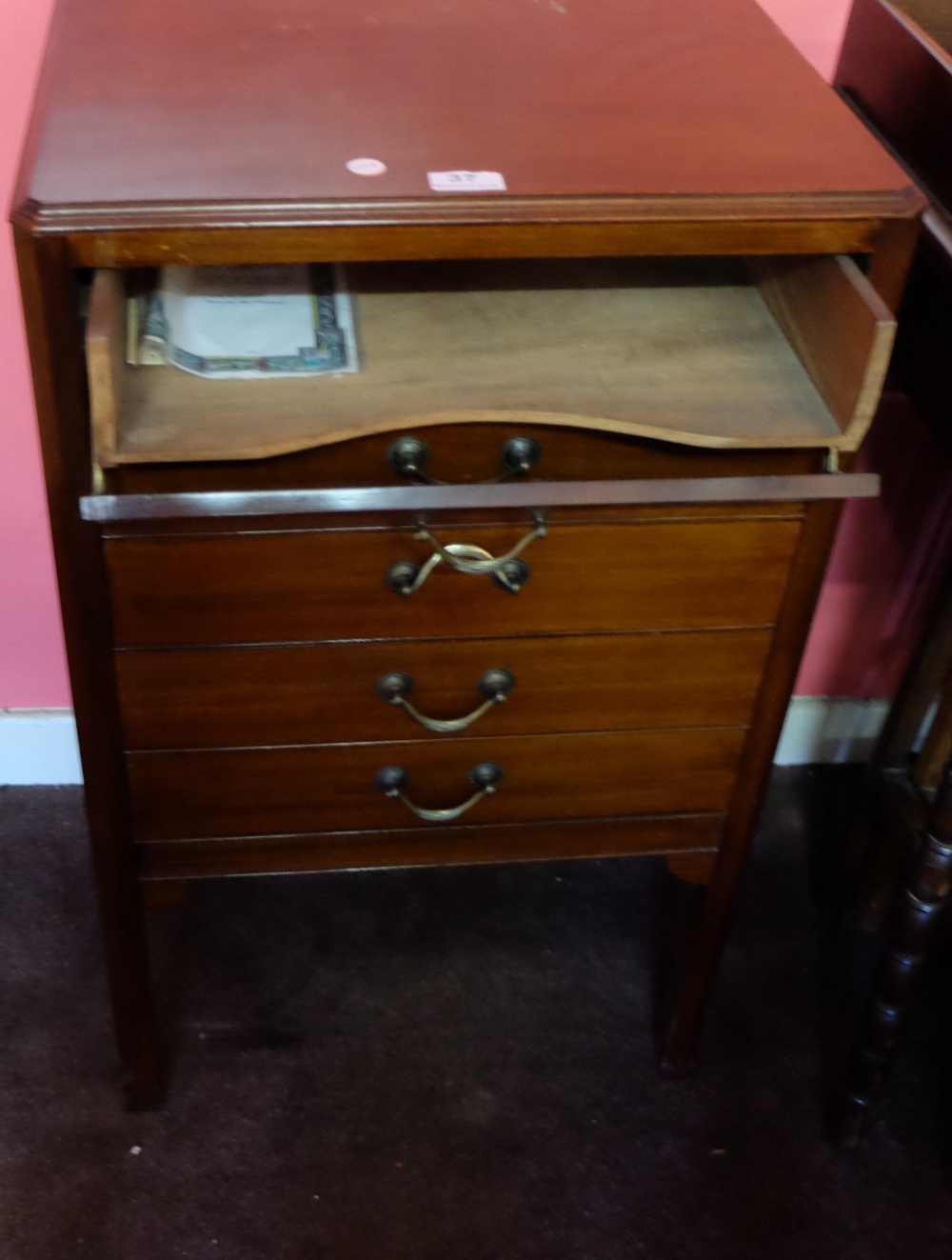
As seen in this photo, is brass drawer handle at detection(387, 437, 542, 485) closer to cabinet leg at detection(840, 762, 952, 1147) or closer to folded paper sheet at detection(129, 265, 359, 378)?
folded paper sheet at detection(129, 265, 359, 378)

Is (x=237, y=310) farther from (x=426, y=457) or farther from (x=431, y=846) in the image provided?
(x=431, y=846)

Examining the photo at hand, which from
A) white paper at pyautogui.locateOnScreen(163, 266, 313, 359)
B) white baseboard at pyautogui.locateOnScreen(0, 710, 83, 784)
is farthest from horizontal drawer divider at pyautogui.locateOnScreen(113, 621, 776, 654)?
white baseboard at pyautogui.locateOnScreen(0, 710, 83, 784)

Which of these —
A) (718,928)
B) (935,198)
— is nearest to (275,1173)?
(718,928)

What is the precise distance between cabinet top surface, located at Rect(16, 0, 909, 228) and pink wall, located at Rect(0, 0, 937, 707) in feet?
0.69

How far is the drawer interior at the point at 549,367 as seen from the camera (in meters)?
0.82

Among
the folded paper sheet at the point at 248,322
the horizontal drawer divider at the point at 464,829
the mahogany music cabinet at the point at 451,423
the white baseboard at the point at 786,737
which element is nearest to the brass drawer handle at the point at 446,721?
the mahogany music cabinet at the point at 451,423

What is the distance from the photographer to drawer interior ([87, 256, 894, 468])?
0.82 meters

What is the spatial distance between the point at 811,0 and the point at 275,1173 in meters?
1.27

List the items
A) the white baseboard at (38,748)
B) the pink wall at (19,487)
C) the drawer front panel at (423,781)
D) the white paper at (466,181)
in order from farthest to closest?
the white baseboard at (38,748) → the pink wall at (19,487) → the drawer front panel at (423,781) → the white paper at (466,181)

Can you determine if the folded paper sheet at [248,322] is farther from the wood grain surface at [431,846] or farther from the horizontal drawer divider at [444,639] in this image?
the wood grain surface at [431,846]

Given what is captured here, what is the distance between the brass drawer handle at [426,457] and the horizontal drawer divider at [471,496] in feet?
0.06

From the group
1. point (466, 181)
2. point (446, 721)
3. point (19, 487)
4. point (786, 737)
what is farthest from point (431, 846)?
point (786, 737)

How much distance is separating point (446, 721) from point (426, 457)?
9.5 inches

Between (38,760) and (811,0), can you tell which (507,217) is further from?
(38,760)
